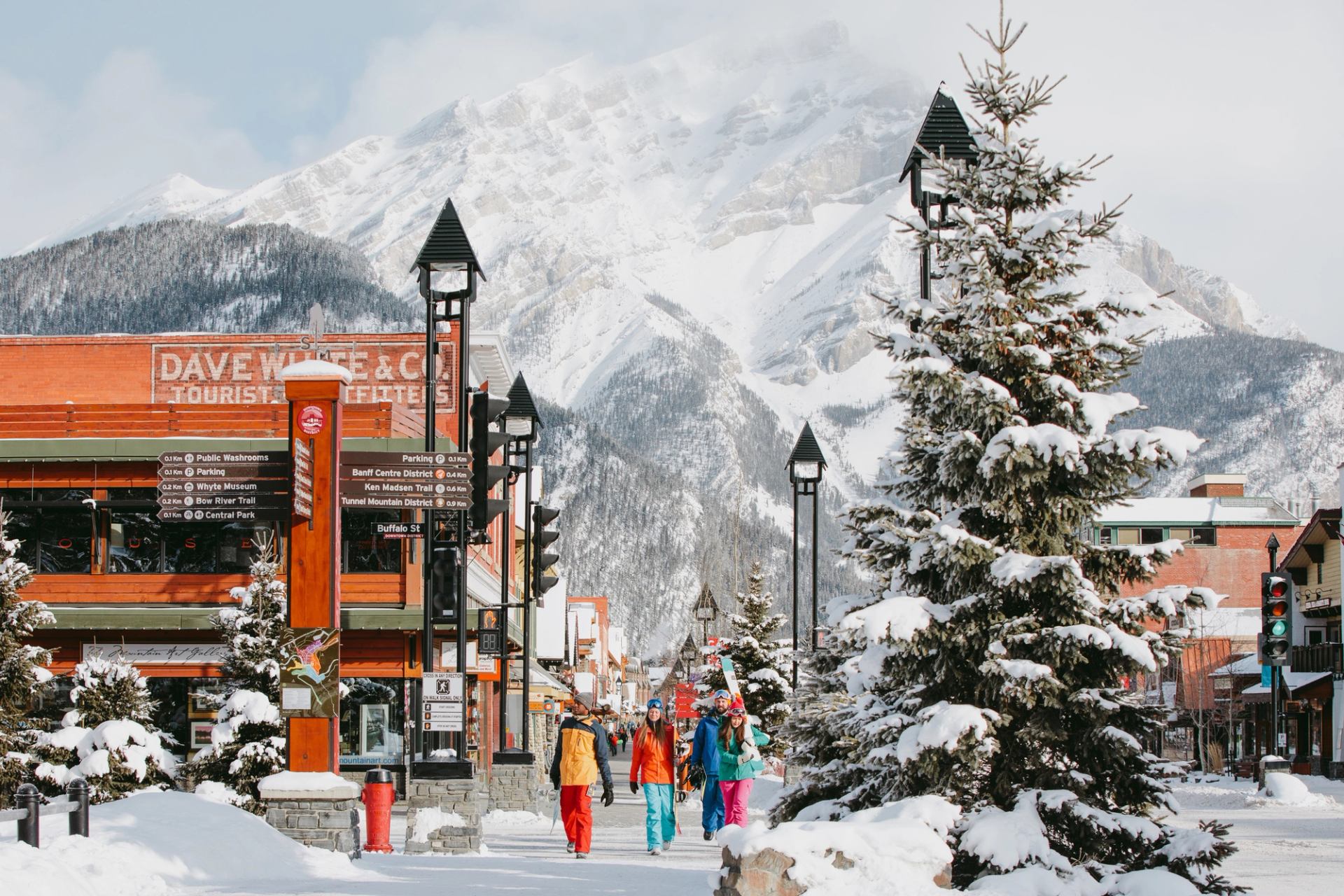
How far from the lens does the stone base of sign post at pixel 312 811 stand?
615 inches

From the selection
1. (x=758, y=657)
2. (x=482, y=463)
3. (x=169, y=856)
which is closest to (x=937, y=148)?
(x=482, y=463)

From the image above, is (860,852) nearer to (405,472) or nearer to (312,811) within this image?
(312,811)

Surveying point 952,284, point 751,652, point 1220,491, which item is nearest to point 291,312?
point 1220,491

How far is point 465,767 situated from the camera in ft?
67.2

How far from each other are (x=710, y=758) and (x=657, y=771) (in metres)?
0.83

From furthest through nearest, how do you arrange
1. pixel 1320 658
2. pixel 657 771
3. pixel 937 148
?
pixel 1320 658 < pixel 657 771 < pixel 937 148

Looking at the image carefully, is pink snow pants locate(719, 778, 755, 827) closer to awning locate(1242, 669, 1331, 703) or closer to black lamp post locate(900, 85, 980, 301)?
black lamp post locate(900, 85, 980, 301)

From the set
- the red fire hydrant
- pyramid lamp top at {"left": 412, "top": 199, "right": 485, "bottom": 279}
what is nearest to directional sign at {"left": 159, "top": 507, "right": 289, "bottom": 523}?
the red fire hydrant

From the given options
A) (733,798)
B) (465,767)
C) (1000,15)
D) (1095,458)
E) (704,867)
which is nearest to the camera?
(1095,458)

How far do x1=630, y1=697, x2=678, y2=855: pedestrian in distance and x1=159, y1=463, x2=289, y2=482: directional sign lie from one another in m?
4.75

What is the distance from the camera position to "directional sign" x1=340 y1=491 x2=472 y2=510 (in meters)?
18.7

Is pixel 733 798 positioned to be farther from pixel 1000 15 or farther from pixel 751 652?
pixel 751 652

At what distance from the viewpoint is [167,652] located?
106 feet

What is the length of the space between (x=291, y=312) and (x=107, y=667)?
14285cm
